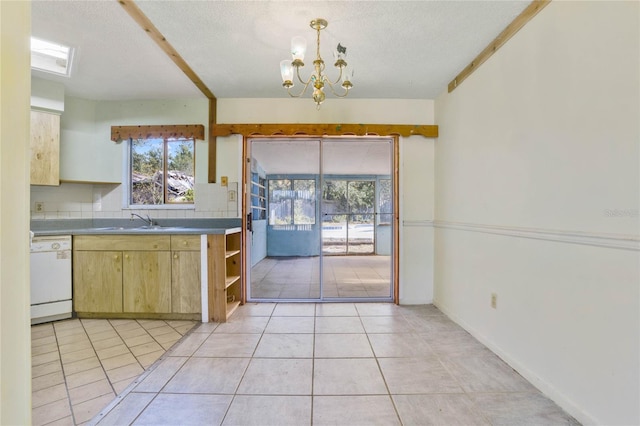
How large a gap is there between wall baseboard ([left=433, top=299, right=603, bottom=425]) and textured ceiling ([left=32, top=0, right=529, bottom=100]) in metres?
2.35

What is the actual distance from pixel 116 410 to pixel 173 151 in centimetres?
273

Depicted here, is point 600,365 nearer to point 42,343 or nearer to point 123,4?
point 123,4

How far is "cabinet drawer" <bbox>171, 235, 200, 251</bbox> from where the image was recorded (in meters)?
2.86

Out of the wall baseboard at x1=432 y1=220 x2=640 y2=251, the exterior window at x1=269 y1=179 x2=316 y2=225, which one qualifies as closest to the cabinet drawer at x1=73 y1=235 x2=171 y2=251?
the wall baseboard at x1=432 y1=220 x2=640 y2=251

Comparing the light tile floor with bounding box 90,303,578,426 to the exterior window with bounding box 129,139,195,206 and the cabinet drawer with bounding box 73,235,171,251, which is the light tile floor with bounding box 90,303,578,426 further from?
the exterior window with bounding box 129,139,195,206

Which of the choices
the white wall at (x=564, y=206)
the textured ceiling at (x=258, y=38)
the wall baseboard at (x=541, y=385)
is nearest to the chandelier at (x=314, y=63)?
the textured ceiling at (x=258, y=38)

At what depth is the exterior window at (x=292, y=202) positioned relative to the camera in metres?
6.03

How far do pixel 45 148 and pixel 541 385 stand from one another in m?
4.56

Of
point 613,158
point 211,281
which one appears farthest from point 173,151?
point 613,158

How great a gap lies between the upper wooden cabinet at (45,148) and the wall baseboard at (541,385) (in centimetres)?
427

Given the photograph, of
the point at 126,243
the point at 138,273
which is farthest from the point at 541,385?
the point at 126,243

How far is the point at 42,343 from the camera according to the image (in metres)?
2.38

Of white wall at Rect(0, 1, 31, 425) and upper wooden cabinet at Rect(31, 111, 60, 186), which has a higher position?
upper wooden cabinet at Rect(31, 111, 60, 186)

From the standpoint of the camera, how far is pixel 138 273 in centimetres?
287
